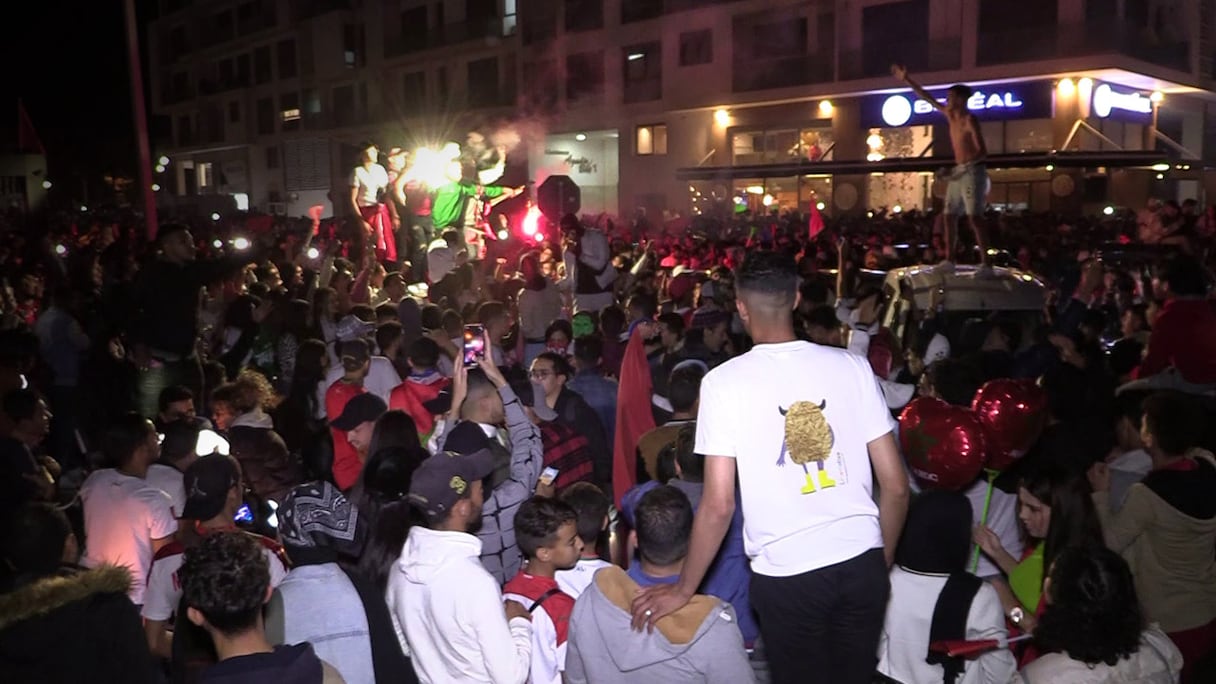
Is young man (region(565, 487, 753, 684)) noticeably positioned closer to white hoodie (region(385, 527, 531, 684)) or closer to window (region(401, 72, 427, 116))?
white hoodie (region(385, 527, 531, 684))

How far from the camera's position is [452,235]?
14547 mm

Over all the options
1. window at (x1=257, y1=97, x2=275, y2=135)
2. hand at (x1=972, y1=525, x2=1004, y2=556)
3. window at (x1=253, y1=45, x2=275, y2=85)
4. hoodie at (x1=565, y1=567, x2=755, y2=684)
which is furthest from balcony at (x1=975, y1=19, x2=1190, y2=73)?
window at (x1=253, y1=45, x2=275, y2=85)

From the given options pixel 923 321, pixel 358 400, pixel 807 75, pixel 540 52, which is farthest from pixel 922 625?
pixel 540 52

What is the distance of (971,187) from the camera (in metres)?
10.5

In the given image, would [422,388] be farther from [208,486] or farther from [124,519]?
[208,486]

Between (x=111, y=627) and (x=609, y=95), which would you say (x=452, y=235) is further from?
(x=609, y=95)

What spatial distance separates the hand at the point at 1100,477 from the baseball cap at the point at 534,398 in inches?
117

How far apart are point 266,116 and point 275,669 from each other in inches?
2416

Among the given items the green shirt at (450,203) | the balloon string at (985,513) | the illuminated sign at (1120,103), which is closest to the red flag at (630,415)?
the balloon string at (985,513)

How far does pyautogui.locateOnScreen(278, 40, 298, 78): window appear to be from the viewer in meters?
56.2

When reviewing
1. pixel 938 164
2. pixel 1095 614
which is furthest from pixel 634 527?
pixel 938 164

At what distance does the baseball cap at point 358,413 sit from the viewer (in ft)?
17.3

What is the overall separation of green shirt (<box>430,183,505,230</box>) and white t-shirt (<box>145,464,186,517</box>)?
13.1 m

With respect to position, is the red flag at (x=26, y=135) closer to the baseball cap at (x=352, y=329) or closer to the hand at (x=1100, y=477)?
the baseball cap at (x=352, y=329)
